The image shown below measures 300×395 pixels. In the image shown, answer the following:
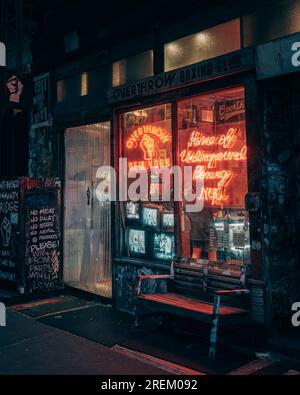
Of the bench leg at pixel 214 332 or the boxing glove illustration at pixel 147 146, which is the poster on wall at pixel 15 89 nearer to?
the boxing glove illustration at pixel 147 146

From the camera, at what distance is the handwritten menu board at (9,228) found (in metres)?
8.27

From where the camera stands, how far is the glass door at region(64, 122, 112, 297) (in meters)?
8.20

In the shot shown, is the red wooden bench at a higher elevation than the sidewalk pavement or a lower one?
higher

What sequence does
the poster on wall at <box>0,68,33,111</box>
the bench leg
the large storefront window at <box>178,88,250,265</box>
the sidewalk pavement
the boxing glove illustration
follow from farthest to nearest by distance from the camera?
the poster on wall at <box>0,68,33,111</box>
the boxing glove illustration
the large storefront window at <box>178,88,250,265</box>
the bench leg
the sidewalk pavement

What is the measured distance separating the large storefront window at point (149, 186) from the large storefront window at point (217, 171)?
28 centimetres

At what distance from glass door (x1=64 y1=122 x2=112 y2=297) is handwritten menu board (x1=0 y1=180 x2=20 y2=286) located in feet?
3.44

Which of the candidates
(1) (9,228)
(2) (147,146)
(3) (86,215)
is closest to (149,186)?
(2) (147,146)

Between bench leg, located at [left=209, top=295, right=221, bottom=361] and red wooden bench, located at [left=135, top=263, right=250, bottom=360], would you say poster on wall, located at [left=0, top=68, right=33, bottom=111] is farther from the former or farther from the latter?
bench leg, located at [left=209, top=295, right=221, bottom=361]

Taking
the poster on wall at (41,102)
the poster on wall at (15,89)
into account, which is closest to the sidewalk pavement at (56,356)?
the poster on wall at (41,102)

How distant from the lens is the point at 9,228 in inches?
332

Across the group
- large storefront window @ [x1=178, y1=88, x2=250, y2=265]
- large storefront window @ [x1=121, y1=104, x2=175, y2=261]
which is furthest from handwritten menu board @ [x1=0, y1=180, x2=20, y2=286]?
large storefront window @ [x1=178, y1=88, x2=250, y2=265]

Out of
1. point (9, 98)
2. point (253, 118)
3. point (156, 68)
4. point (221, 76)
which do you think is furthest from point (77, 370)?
point (9, 98)

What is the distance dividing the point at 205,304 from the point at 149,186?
234 cm

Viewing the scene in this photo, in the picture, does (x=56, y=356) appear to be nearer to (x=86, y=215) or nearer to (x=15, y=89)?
(x=86, y=215)
